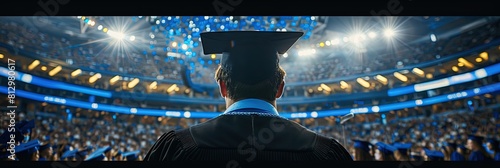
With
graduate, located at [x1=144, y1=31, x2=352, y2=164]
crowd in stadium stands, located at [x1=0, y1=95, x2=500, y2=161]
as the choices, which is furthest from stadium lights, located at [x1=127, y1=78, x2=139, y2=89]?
graduate, located at [x1=144, y1=31, x2=352, y2=164]

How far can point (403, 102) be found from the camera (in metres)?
27.9

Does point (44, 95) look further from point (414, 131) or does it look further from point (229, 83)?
point (414, 131)

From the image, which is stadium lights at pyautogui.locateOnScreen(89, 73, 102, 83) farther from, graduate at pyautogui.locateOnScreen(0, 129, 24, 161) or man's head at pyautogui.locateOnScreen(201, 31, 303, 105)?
man's head at pyautogui.locateOnScreen(201, 31, 303, 105)

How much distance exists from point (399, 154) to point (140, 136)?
21424mm

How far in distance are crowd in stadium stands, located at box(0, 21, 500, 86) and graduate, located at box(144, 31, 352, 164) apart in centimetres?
1745

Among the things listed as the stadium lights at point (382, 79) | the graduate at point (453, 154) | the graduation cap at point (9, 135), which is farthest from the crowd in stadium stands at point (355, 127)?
the graduation cap at point (9, 135)

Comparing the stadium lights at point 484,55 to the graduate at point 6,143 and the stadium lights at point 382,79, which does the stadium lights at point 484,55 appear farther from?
the graduate at point 6,143

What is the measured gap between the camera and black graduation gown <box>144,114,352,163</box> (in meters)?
1.52

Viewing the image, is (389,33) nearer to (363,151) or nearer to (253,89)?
(363,151)

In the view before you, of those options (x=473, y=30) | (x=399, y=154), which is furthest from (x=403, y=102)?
(x=399, y=154)

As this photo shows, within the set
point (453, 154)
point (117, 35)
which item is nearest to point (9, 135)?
point (453, 154)

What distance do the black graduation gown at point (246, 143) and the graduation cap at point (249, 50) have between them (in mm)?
303

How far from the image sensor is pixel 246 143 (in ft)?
4.99
